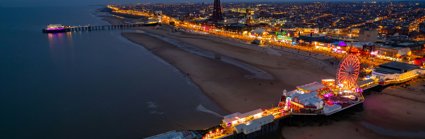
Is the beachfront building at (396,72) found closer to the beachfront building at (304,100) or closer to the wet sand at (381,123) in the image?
the wet sand at (381,123)

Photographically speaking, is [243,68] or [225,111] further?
[243,68]

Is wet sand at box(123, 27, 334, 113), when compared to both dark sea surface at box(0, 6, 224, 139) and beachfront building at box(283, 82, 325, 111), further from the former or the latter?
beachfront building at box(283, 82, 325, 111)

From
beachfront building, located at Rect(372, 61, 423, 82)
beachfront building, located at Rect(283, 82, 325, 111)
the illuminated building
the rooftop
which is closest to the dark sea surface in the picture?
beachfront building, located at Rect(283, 82, 325, 111)

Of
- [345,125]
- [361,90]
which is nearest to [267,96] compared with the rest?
[345,125]

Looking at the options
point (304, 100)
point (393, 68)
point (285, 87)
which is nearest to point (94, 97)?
point (285, 87)

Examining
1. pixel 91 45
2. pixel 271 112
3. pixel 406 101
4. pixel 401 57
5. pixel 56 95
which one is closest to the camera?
pixel 271 112

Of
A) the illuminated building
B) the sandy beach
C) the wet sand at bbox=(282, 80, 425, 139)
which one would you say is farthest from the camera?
the illuminated building

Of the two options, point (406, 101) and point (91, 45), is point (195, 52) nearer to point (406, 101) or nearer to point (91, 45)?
point (91, 45)

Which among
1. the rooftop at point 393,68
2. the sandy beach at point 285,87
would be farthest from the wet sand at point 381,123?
the rooftop at point 393,68
